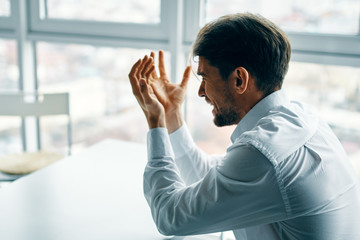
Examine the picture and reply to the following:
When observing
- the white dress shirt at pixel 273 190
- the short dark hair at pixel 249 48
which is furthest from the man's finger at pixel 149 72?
the white dress shirt at pixel 273 190

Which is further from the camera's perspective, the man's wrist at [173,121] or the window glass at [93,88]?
the window glass at [93,88]

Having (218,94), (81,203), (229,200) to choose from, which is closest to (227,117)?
(218,94)

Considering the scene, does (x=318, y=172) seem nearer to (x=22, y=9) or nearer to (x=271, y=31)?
(x=271, y=31)

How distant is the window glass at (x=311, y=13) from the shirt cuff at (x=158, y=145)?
1.37 m

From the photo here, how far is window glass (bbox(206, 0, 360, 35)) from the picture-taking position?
2072 millimetres

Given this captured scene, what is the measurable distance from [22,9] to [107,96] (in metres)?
0.86

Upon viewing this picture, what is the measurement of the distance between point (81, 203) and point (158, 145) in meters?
0.35

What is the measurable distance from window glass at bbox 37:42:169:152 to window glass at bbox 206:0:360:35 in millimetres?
790

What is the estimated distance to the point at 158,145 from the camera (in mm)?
1110

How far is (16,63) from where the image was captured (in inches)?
119

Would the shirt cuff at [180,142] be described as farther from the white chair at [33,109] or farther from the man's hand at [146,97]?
the white chair at [33,109]

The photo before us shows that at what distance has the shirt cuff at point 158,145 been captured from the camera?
110 cm

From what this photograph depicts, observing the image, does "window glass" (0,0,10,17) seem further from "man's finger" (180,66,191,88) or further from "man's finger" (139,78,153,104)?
"man's finger" (139,78,153,104)

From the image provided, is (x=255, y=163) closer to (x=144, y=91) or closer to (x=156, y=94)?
(x=144, y=91)
